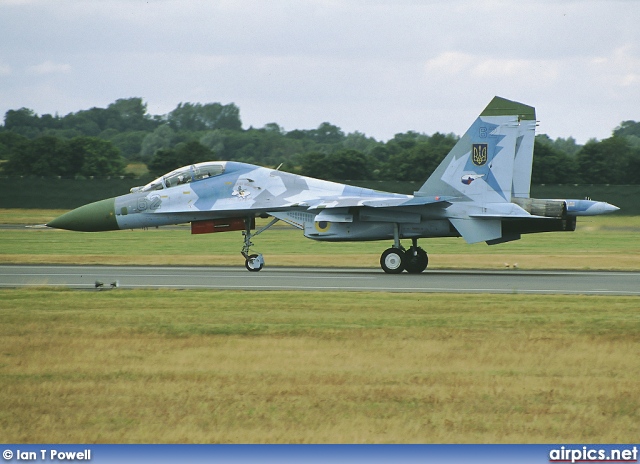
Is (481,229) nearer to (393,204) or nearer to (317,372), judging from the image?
(393,204)

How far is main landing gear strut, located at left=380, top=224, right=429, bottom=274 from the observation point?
2350 centimetres

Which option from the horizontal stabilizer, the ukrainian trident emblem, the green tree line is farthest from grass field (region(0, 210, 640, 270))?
the green tree line

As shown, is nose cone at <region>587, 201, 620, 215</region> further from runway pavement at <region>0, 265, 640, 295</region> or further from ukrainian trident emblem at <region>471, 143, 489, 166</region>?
ukrainian trident emblem at <region>471, 143, 489, 166</region>

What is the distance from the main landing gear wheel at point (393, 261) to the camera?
23.5 meters

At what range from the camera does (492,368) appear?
36.0 ft

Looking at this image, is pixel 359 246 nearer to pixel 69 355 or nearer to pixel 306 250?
pixel 306 250

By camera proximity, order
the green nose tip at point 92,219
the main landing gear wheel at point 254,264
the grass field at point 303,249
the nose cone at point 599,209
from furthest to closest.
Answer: the grass field at point 303,249
the green nose tip at point 92,219
the main landing gear wheel at point 254,264
the nose cone at point 599,209

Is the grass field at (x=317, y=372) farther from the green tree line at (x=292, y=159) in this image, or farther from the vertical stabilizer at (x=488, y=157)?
Answer: the green tree line at (x=292, y=159)

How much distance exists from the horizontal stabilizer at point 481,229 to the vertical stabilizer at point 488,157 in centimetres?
51

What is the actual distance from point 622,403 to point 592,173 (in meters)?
53.3

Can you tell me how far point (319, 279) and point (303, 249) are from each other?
12633mm

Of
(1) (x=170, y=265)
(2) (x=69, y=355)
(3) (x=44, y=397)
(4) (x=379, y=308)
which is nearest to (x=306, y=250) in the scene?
(1) (x=170, y=265)

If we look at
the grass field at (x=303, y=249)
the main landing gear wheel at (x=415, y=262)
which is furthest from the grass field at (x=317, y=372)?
the grass field at (x=303, y=249)

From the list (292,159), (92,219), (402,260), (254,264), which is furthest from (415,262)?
(292,159)
